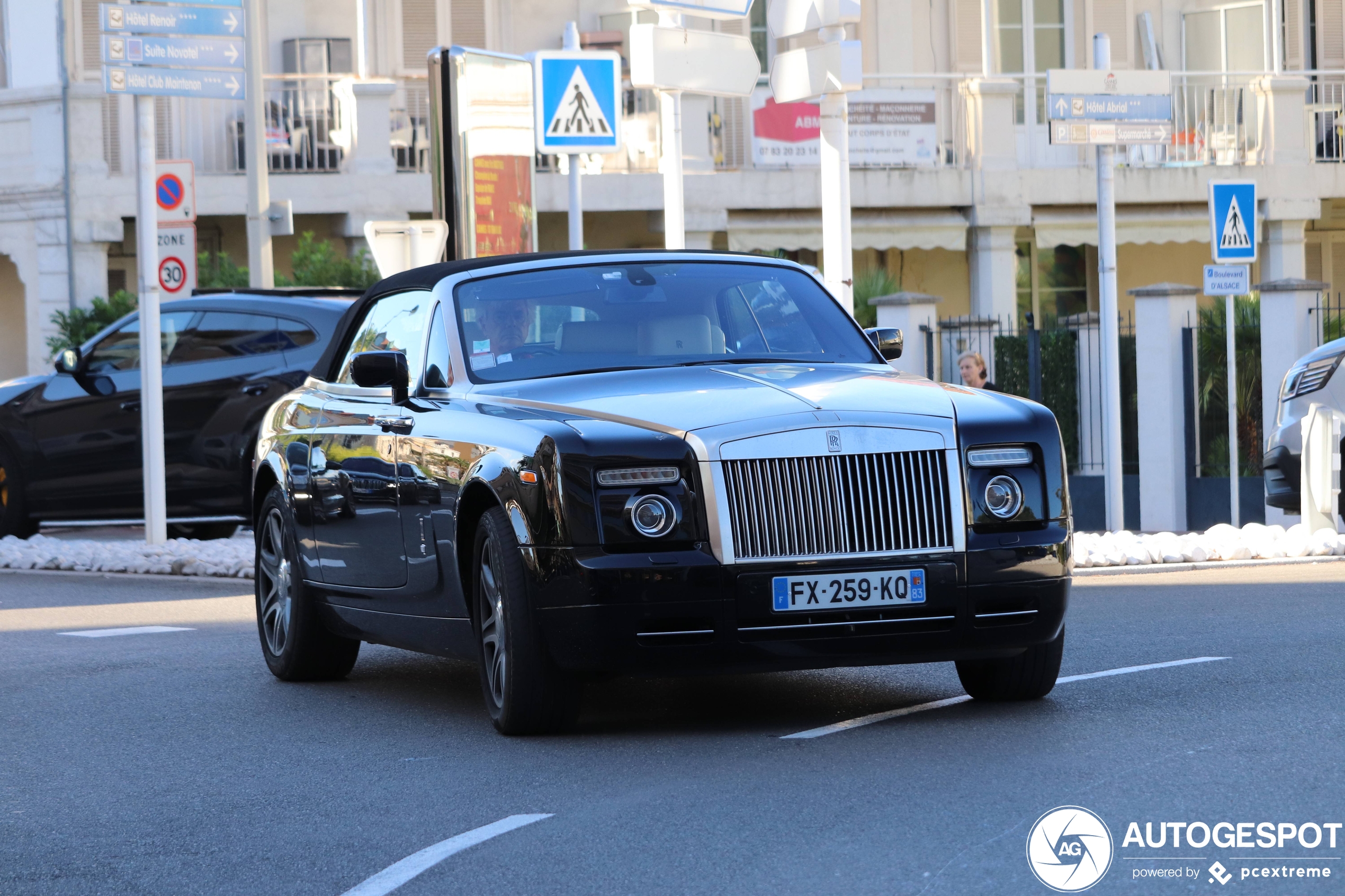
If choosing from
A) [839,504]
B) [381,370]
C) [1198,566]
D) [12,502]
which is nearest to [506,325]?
[381,370]

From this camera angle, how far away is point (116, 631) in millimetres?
11922

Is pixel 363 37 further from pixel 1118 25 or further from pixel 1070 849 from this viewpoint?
pixel 1070 849

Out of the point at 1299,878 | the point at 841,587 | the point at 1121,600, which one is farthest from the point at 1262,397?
the point at 1299,878

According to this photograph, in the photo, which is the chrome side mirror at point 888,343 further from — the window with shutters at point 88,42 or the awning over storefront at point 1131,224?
the window with shutters at point 88,42

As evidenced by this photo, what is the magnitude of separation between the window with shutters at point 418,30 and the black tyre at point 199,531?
15.2 metres

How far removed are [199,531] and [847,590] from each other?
12652 mm

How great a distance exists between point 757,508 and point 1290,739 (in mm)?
1773

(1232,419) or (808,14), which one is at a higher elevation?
(808,14)

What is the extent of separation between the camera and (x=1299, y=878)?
5.01m

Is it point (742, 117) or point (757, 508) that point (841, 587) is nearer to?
point (757, 508)

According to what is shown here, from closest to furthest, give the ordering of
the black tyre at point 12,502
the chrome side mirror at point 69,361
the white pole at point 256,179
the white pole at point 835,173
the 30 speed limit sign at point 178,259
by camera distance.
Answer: the white pole at point 835,173 → the chrome side mirror at point 69,361 → the black tyre at point 12,502 → the 30 speed limit sign at point 178,259 → the white pole at point 256,179

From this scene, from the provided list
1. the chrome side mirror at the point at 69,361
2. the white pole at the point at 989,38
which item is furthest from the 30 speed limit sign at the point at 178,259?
the white pole at the point at 989,38

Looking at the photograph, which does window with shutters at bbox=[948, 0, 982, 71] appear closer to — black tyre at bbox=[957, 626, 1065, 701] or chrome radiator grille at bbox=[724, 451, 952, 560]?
black tyre at bbox=[957, 626, 1065, 701]

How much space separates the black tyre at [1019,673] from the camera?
7.77 meters
